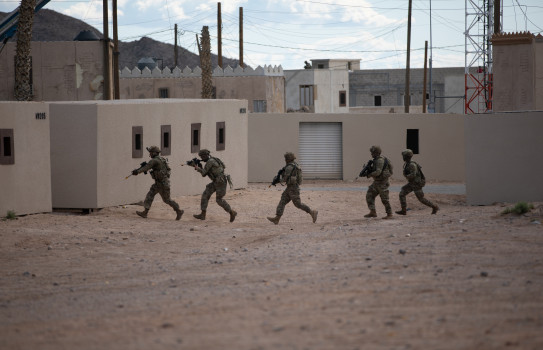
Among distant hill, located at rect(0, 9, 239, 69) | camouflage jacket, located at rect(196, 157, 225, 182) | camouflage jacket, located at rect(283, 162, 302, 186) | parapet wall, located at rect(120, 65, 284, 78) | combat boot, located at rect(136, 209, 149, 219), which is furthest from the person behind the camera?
distant hill, located at rect(0, 9, 239, 69)

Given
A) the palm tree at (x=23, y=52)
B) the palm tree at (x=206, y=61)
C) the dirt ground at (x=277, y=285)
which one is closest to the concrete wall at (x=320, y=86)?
the palm tree at (x=206, y=61)

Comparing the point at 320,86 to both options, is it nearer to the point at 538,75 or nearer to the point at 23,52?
the point at 538,75

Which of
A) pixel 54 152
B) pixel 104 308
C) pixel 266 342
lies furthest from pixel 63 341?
pixel 54 152

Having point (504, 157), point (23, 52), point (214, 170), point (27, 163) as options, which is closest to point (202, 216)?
point (214, 170)

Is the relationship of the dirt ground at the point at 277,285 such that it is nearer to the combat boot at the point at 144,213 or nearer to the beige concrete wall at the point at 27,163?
the beige concrete wall at the point at 27,163

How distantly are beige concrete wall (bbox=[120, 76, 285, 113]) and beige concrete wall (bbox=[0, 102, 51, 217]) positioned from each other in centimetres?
2625

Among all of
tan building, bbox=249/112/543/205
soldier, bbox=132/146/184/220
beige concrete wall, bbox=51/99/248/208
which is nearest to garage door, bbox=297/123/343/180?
tan building, bbox=249/112/543/205

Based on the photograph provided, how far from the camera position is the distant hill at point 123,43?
11994cm

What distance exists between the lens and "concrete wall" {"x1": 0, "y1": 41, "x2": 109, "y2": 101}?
31.6 metres

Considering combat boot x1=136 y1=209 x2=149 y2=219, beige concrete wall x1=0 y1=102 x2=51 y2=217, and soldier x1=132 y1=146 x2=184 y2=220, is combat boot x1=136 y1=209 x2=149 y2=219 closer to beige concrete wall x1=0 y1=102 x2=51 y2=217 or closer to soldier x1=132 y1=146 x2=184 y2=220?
soldier x1=132 y1=146 x2=184 y2=220

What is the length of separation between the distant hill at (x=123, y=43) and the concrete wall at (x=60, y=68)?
8718 centimetres

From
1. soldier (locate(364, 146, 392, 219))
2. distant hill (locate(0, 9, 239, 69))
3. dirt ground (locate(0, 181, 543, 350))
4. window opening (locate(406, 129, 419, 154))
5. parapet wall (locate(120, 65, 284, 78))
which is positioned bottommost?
dirt ground (locate(0, 181, 543, 350))

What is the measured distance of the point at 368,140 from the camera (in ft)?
93.8

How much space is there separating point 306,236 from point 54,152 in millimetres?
6657
